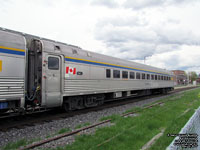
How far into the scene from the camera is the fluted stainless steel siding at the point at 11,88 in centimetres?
612

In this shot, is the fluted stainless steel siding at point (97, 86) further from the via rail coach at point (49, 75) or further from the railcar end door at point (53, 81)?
the railcar end door at point (53, 81)

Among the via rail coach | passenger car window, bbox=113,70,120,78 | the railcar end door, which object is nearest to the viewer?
the via rail coach

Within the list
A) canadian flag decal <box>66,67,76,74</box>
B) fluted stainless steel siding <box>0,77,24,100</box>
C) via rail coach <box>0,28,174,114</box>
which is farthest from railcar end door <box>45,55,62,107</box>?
fluted stainless steel siding <box>0,77,24,100</box>

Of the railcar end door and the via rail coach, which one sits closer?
the via rail coach

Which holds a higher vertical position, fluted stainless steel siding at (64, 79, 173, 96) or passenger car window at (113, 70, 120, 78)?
passenger car window at (113, 70, 120, 78)

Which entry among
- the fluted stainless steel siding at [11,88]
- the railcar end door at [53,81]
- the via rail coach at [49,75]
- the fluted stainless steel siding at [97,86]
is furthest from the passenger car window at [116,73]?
the fluted stainless steel siding at [11,88]

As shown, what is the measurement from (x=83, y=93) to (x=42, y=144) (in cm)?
474

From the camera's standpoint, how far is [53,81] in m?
7.83

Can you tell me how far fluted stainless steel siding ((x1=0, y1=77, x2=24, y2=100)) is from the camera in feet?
20.1

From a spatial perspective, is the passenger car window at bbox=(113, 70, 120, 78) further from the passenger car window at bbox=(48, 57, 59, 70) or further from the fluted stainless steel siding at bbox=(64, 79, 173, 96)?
the passenger car window at bbox=(48, 57, 59, 70)

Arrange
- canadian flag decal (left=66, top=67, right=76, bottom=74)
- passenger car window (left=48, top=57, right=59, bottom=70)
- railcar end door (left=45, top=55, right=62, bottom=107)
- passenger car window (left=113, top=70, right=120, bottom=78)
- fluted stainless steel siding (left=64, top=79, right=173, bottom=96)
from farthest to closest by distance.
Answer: passenger car window (left=113, top=70, right=120, bottom=78) < fluted stainless steel siding (left=64, top=79, right=173, bottom=96) < canadian flag decal (left=66, top=67, right=76, bottom=74) < passenger car window (left=48, top=57, right=59, bottom=70) < railcar end door (left=45, top=55, right=62, bottom=107)

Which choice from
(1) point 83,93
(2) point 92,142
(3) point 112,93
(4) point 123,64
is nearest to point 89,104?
(1) point 83,93

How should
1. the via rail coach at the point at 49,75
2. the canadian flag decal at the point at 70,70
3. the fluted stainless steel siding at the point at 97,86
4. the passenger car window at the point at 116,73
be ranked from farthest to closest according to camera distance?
the passenger car window at the point at 116,73 < the fluted stainless steel siding at the point at 97,86 < the canadian flag decal at the point at 70,70 < the via rail coach at the point at 49,75

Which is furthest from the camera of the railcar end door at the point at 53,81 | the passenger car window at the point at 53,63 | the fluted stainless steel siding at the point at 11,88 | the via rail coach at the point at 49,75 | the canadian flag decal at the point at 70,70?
→ the canadian flag decal at the point at 70,70
